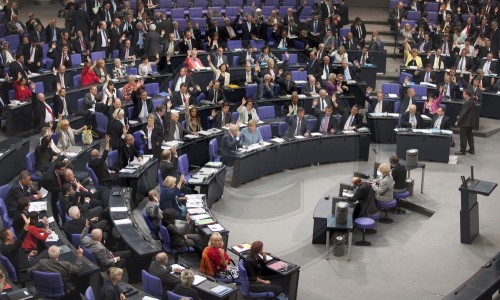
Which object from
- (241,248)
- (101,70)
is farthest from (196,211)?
(101,70)

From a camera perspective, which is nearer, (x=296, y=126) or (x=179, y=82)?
(x=296, y=126)

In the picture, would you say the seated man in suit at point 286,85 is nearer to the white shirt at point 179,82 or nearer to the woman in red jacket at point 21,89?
the white shirt at point 179,82

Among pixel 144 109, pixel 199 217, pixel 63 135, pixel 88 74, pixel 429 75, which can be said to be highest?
pixel 88 74

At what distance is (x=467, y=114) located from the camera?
20703mm

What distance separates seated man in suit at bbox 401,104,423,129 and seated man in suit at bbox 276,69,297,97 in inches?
134

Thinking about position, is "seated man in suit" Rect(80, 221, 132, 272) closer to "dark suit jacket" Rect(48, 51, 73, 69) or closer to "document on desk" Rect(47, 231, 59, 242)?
"document on desk" Rect(47, 231, 59, 242)

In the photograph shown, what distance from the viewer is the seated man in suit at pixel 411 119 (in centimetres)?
2079

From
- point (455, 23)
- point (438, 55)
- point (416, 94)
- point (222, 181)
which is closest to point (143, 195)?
point (222, 181)

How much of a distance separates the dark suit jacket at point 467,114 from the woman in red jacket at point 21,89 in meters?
10.7

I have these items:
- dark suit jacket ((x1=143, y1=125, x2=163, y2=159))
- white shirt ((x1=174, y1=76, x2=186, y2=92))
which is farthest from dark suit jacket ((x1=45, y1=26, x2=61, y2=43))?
dark suit jacket ((x1=143, y1=125, x2=163, y2=159))

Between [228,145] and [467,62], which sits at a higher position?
[467,62]

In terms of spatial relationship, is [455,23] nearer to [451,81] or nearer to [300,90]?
[451,81]

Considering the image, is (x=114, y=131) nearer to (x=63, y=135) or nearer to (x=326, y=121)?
(x=63, y=135)

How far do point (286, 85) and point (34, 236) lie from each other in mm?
10714
